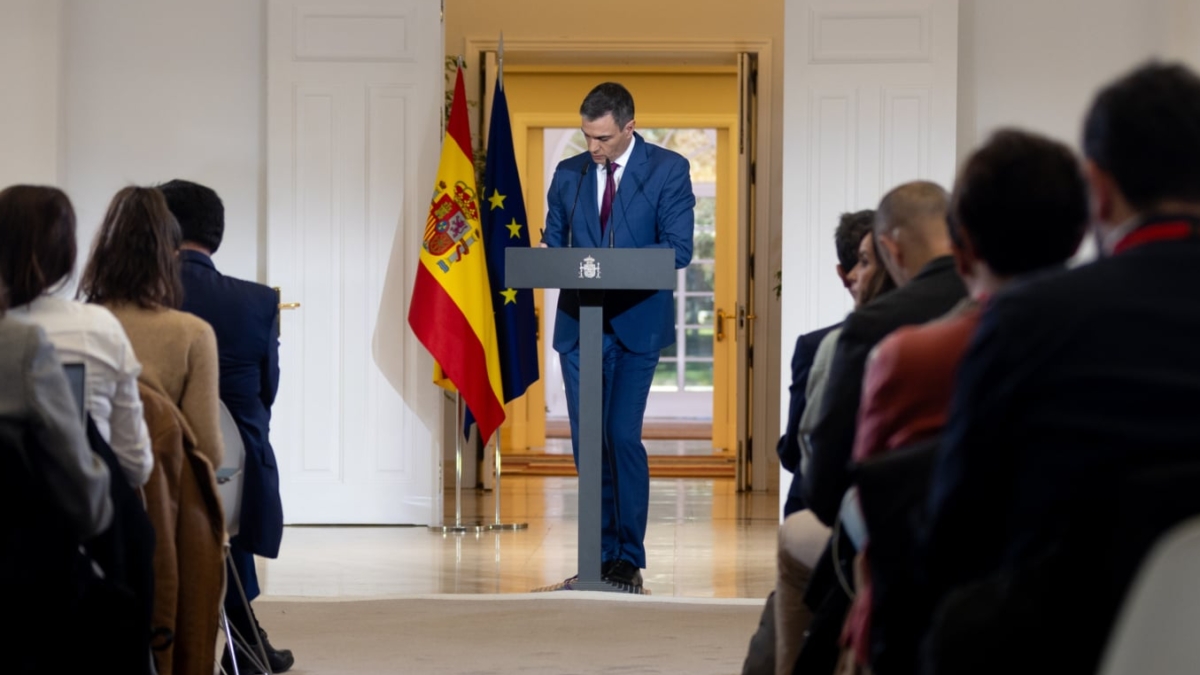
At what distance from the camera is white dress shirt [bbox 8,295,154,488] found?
8.57 ft

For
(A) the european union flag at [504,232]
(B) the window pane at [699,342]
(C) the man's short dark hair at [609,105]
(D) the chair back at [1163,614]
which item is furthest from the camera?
(B) the window pane at [699,342]

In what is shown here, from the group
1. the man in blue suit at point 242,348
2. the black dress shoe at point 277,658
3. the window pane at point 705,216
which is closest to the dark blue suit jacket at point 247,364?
the man in blue suit at point 242,348

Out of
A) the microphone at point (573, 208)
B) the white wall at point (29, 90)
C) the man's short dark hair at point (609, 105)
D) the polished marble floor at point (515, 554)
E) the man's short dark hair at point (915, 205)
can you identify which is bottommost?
the polished marble floor at point (515, 554)

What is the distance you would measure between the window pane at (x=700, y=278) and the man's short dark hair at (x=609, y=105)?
30.0ft

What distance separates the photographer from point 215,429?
315 centimetres

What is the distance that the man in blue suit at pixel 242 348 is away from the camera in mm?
3600

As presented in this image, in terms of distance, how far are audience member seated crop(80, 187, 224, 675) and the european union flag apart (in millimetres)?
3687

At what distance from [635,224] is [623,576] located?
1.20 metres

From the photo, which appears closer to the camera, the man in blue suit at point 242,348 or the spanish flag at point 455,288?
the man in blue suit at point 242,348

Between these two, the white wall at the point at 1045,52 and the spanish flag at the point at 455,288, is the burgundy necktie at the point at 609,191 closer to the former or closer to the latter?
the spanish flag at the point at 455,288

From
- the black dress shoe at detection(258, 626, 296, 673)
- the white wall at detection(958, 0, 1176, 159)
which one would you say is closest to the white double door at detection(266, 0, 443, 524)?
the white wall at detection(958, 0, 1176, 159)

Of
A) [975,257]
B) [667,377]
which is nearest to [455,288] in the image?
[975,257]

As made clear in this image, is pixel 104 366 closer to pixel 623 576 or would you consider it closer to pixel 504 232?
pixel 623 576

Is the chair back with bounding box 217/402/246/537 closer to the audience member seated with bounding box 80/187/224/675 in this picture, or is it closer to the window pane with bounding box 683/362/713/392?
the audience member seated with bounding box 80/187/224/675
